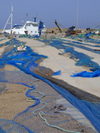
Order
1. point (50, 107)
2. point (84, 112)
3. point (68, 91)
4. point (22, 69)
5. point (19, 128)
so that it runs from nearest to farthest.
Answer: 1. point (19, 128)
2. point (84, 112)
3. point (50, 107)
4. point (68, 91)
5. point (22, 69)

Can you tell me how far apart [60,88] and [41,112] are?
1396 mm

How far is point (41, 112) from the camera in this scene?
3.64 metres

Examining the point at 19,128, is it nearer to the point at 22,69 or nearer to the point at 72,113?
the point at 72,113

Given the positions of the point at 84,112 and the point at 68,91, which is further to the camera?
the point at 68,91

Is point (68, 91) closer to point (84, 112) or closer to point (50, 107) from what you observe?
point (50, 107)

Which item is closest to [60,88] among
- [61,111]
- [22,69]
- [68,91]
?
[68,91]

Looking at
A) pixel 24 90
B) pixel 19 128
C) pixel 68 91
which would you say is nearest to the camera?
pixel 19 128

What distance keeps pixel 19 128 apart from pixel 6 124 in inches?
9.9

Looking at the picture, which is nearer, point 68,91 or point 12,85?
point 68,91

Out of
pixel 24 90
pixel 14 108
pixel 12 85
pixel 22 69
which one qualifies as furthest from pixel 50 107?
pixel 22 69

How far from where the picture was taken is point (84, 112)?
3486mm

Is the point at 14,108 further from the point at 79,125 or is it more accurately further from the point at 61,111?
the point at 79,125

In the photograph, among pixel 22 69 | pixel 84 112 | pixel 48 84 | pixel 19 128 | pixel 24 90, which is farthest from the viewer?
pixel 22 69

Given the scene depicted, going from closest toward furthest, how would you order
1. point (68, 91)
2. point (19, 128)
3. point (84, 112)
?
point (19, 128), point (84, 112), point (68, 91)
